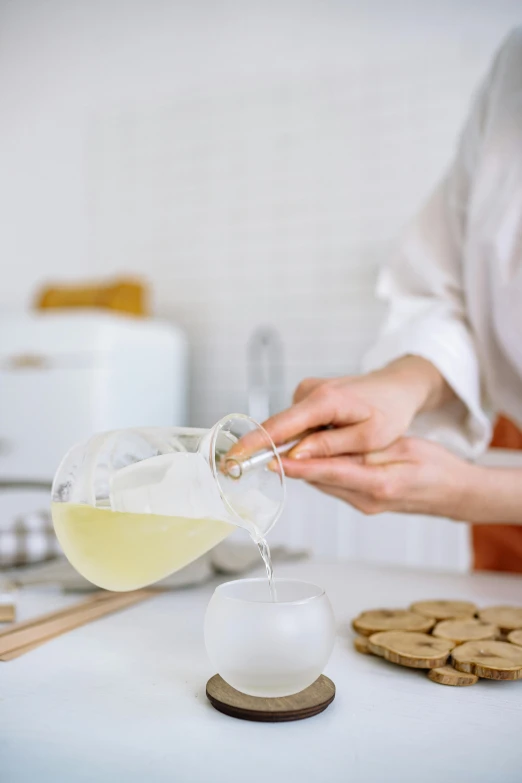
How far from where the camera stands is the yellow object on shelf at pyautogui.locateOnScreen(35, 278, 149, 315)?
2654mm

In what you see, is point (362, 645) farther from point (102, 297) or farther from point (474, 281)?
point (102, 297)

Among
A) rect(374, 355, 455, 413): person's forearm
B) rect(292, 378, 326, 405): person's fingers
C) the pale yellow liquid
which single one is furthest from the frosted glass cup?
rect(374, 355, 455, 413): person's forearm

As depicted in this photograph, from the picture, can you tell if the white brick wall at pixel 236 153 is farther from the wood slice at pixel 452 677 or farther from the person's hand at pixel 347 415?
the wood slice at pixel 452 677

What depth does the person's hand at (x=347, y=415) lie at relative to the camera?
79 centimetres

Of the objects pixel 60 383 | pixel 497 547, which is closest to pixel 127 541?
pixel 497 547

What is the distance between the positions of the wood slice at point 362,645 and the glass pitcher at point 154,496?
150 millimetres

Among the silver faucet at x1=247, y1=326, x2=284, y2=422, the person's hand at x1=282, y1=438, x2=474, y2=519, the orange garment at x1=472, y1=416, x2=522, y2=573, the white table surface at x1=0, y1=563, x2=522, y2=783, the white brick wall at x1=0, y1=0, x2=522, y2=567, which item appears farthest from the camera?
the silver faucet at x1=247, y1=326, x2=284, y2=422

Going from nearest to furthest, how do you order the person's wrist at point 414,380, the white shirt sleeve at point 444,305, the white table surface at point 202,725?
1. the white table surface at point 202,725
2. the person's wrist at point 414,380
3. the white shirt sleeve at point 444,305

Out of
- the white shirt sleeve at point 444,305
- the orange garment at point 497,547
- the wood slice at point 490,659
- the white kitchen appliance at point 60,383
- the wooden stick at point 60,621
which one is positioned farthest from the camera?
the white kitchen appliance at point 60,383

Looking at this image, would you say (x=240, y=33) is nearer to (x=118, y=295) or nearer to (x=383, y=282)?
(x=118, y=295)

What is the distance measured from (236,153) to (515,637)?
2.43m

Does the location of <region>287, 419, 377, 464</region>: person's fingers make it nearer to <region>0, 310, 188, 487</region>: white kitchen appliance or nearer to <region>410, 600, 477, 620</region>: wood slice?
<region>410, 600, 477, 620</region>: wood slice

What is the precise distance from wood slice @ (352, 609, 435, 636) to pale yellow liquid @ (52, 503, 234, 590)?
18 cm

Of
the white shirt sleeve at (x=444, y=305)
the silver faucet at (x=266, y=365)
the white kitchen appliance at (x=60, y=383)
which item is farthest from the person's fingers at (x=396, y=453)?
the silver faucet at (x=266, y=365)
